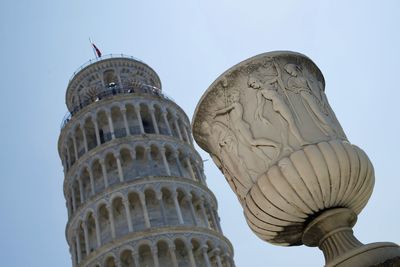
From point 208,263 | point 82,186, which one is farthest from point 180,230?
point 82,186

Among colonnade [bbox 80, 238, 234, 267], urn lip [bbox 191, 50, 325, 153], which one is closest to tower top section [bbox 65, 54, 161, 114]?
colonnade [bbox 80, 238, 234, 267]

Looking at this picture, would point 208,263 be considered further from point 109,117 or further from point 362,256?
point 362,256

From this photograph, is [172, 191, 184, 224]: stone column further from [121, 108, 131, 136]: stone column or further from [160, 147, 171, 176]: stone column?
[121, 108, 131, 136]: stone column

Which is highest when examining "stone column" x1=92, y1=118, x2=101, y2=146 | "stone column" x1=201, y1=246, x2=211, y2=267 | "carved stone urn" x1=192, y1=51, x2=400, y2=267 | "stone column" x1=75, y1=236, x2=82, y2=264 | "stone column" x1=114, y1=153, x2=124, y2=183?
"stone column" x1=92, y1=118, x2=101, y2=146

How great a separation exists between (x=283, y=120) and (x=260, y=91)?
0.25 meters

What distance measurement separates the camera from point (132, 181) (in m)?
21.3

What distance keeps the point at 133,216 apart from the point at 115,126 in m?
5.52

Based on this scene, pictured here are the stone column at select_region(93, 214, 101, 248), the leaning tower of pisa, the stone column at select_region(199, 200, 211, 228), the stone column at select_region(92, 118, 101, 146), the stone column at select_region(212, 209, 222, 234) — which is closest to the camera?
the leaning tower of pisa

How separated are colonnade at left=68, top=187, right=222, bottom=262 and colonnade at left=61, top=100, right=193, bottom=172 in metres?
3.62

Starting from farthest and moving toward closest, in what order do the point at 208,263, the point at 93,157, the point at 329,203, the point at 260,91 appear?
the point at 93,157 < the point at 208,263 < the point at 260,91 < the point at 329,203

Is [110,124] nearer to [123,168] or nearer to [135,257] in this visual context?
[123,168]

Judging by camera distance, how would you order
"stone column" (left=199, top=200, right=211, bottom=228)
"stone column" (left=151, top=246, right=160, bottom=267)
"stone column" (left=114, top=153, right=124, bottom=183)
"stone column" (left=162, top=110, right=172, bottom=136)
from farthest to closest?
"stone column" (left=162, top=110, right=172, bottom=136)
"stone column" (left=199, top=200, right=211, bottom=228)
"stone column" (left=114, top=153, right=124, bottom=183)
"stone column" (left=151, top=246, right=160, bottom=267)

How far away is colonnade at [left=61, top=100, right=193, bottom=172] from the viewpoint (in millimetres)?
24078

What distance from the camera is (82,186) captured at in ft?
75.7
